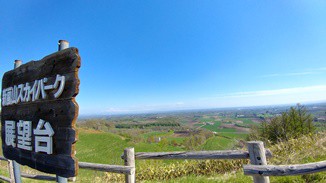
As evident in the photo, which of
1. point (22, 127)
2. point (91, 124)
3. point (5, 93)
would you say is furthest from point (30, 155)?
point (91, 124)

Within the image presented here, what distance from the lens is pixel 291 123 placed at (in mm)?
9297

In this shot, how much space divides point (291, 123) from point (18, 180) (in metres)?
10.6

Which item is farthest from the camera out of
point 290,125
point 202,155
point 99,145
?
point 99,145

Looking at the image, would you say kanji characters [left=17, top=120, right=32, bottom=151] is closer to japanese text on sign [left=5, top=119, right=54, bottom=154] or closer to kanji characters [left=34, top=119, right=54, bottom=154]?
japanese text on sign [left=5, top=119, right=54, bottom=154]

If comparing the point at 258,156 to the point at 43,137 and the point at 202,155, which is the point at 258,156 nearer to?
the point at 202,155

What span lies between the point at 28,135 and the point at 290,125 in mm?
10626

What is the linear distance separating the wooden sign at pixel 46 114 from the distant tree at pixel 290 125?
9.64 m

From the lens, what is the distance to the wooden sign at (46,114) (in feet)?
5.14

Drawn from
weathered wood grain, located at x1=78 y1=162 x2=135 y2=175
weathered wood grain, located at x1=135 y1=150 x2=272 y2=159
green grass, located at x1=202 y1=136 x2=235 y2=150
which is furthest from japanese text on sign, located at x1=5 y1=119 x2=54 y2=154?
green grass, located at x1=202 y1=136 x2=235 y2=150

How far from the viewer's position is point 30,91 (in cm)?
204

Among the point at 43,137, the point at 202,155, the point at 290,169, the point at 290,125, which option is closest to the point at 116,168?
the point at 202,155

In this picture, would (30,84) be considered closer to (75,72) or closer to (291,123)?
(75,72)

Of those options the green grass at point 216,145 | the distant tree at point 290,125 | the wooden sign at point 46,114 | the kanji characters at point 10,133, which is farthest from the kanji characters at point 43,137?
the green grass at point 216,145

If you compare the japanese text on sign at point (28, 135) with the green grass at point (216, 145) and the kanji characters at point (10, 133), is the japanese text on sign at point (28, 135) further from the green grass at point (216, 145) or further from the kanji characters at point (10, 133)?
the green grass at point (216, 145)
